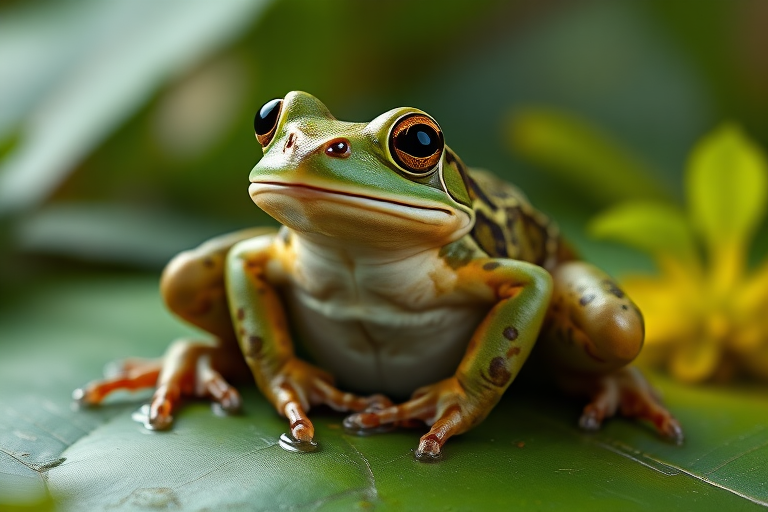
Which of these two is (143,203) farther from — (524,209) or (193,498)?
(193,498)

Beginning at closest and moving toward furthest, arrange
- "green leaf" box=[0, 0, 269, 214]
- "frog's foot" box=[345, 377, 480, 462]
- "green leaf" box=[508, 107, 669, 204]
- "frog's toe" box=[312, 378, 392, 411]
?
"frog's foot" box=[345, 377, 480, 462], "frog's toe" box=[312, 378, 392, 411], "green leaf" box=[0, 0, 269, 214], "green leaf" box=[508, 107, 669, 204]

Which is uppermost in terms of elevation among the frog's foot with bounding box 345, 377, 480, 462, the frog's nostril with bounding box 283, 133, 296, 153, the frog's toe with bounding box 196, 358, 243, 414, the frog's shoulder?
the frog's nostril with bounding box 283, 133, 296, 153

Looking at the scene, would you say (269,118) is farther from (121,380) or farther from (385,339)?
(121,380)

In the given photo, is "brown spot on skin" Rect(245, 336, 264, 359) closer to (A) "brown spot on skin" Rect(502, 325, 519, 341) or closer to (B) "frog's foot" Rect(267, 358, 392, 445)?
(B) "frog's foot" Rect(267, 358, 392, 445)

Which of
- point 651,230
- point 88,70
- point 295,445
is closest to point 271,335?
point 295,445

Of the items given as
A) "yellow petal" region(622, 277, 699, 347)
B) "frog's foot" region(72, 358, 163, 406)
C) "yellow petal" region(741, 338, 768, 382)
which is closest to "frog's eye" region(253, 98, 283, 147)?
"frog's foot" region(72, 358, 163, 406)

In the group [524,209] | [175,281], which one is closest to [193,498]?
[175,281]
